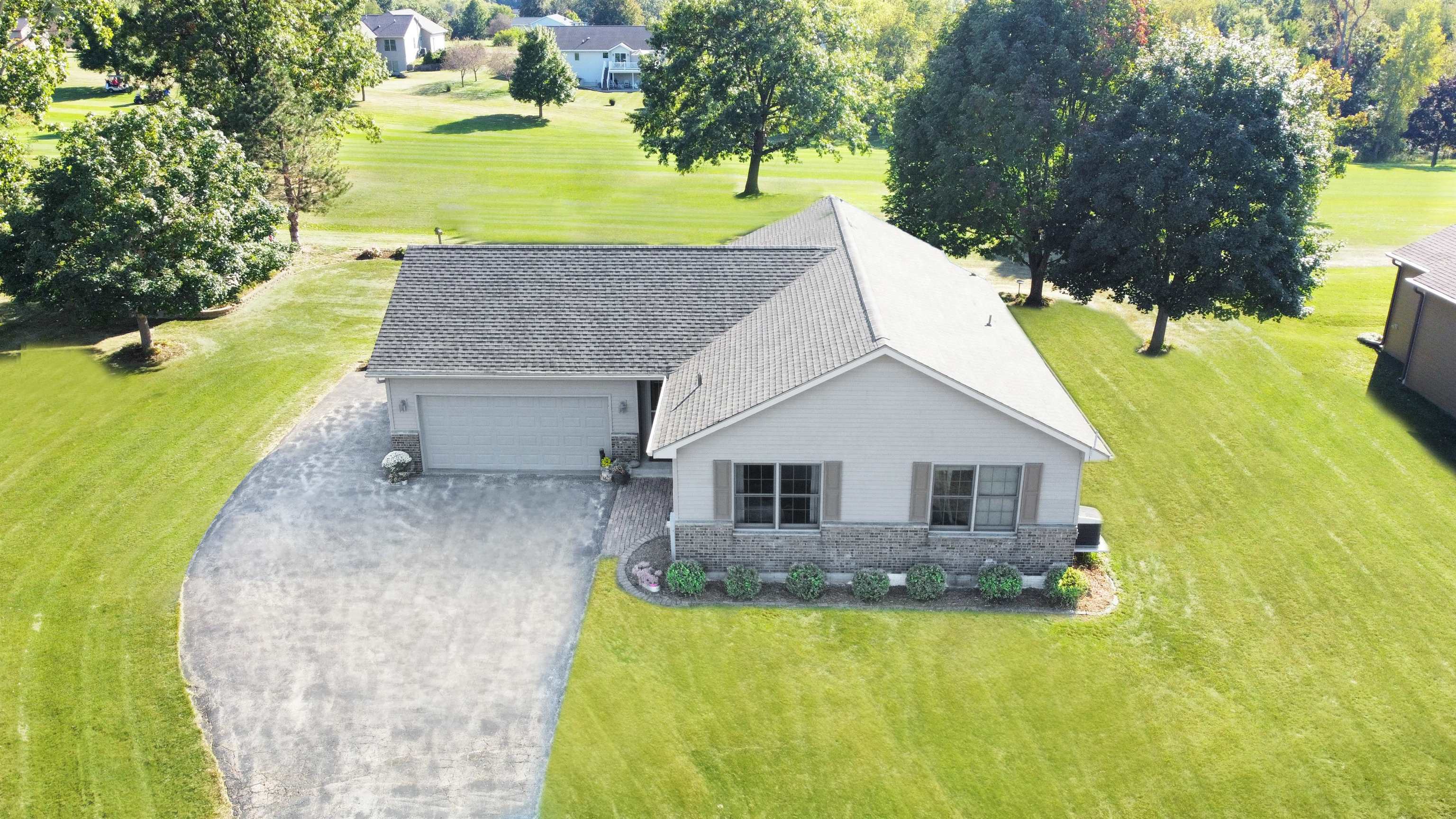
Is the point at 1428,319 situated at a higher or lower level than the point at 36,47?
lower

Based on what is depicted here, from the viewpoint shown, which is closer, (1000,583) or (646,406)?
(1000,583)

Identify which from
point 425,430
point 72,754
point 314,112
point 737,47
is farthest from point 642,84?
point 72,754

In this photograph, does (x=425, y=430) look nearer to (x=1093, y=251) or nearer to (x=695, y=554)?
(x=695, y=554)

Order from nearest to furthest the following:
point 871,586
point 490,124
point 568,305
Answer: point 871,586 < point 568,305 < point 490,124

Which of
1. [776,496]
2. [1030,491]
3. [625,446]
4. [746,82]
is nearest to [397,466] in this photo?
[625,446]

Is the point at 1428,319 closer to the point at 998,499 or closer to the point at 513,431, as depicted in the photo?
the point at 998,499

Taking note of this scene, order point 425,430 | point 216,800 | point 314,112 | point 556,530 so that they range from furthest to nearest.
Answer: point 314,112, point 425,430, point 556,530, point 216,800
